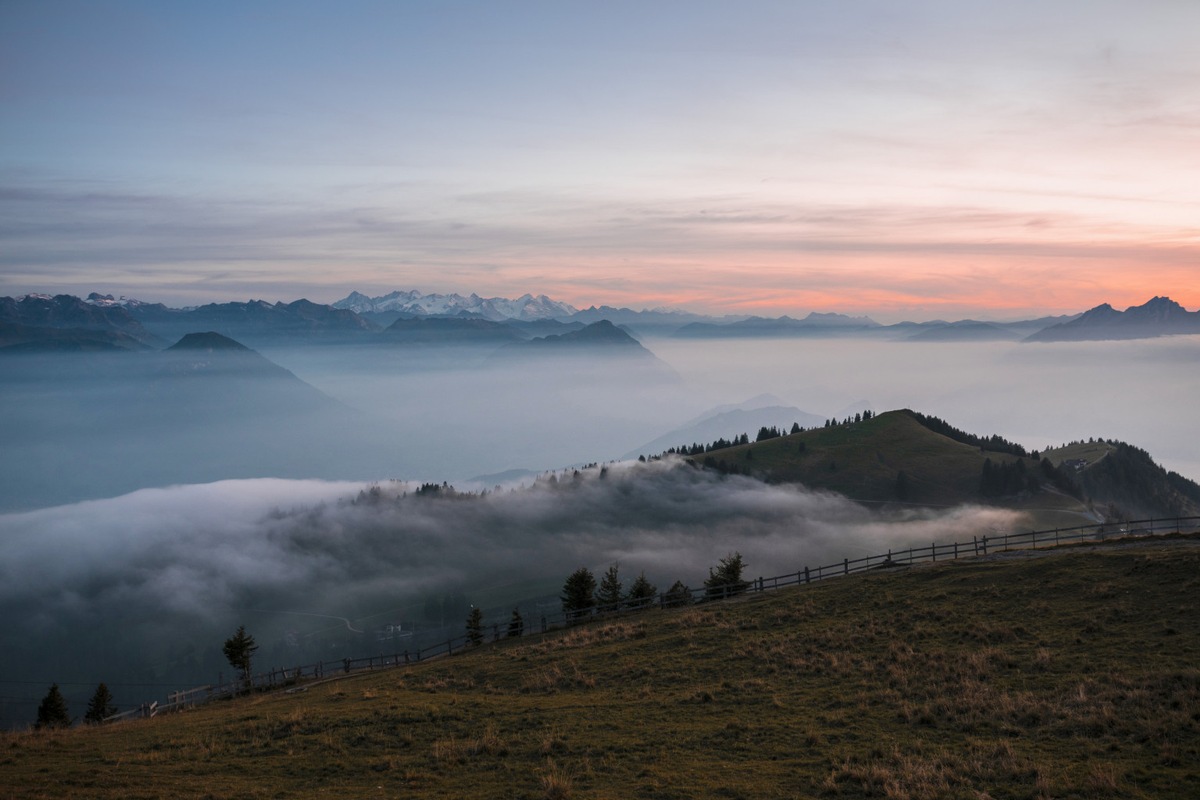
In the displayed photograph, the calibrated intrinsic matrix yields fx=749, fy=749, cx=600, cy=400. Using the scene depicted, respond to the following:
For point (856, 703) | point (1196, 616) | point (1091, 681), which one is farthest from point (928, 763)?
point (1196, 616)

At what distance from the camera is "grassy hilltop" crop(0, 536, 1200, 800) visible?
2016cm

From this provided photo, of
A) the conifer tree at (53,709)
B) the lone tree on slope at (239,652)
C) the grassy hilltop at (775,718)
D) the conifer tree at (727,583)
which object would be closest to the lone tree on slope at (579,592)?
the conifer tree at (727,583)

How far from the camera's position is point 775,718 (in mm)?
26062

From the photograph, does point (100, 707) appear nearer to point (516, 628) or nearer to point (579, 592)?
point (516, 628)

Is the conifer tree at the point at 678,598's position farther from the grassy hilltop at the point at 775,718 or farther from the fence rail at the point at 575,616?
the grassy hilltop at the point at 775,718

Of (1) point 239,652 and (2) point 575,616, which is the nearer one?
(2) point 575,616

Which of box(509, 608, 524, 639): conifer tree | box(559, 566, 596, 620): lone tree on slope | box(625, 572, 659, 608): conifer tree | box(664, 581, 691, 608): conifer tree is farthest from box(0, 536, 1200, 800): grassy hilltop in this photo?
box(559, 566, 596, 620): lone tree on slope

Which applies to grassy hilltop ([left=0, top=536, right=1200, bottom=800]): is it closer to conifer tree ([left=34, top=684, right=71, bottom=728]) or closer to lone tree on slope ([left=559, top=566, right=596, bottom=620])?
lone tree on slope ([left=559, top=566, right=596, bottom=620])

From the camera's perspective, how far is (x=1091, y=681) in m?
25.5

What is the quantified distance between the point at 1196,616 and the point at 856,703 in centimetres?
1650

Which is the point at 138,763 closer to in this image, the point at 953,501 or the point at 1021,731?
the point at 1021,731

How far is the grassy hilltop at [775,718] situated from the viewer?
794 inches

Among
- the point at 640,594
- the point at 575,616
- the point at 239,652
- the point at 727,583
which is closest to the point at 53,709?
the point at 239,652

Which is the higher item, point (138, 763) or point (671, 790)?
point (671, 790)
